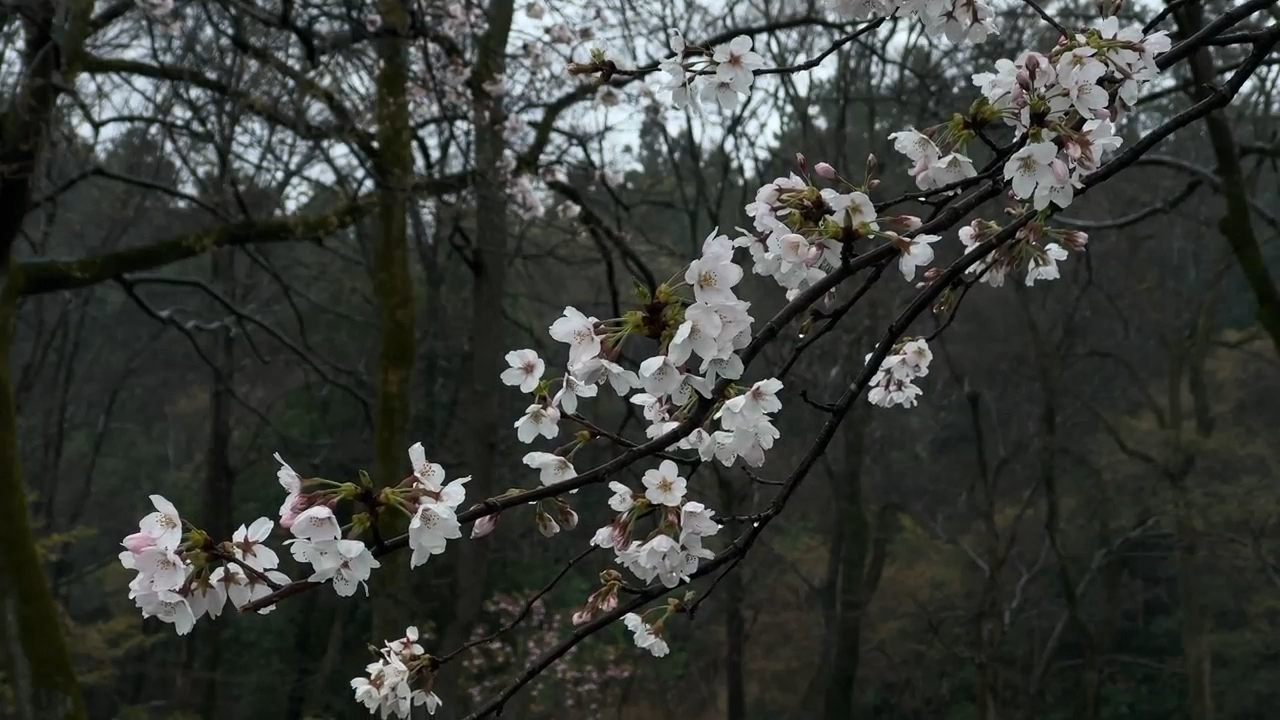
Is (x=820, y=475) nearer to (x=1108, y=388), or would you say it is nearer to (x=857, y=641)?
(x=857, y=641)

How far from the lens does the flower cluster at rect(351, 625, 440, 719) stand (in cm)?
142

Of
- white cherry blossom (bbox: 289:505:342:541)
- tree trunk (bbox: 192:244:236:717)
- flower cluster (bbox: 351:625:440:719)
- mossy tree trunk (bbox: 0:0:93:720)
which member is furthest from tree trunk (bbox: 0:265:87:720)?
tree trunk (bbox: 192:244:236:717)

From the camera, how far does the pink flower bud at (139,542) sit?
3.77 ft

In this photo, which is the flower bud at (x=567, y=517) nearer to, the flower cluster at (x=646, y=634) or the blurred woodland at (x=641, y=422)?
the flower cluster at (x=646, y=634)

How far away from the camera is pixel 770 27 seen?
181 inches

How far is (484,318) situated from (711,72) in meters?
4.64

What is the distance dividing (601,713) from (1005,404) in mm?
6393

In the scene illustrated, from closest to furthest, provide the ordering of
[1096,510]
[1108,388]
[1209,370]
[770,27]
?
[770,27]
[1096,510]
[1209,370]
[1108,388]

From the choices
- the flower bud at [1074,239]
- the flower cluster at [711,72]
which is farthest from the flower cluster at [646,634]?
the flower bud at [1074,239]

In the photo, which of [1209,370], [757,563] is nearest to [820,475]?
[757,563]

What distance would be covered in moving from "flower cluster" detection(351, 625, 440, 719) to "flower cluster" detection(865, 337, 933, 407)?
1.08 meters

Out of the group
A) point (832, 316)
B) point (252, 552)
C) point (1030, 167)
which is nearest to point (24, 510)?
point (252, 552)

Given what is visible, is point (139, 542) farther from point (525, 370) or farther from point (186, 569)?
point (525, 370)

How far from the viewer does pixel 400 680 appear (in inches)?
55.6
